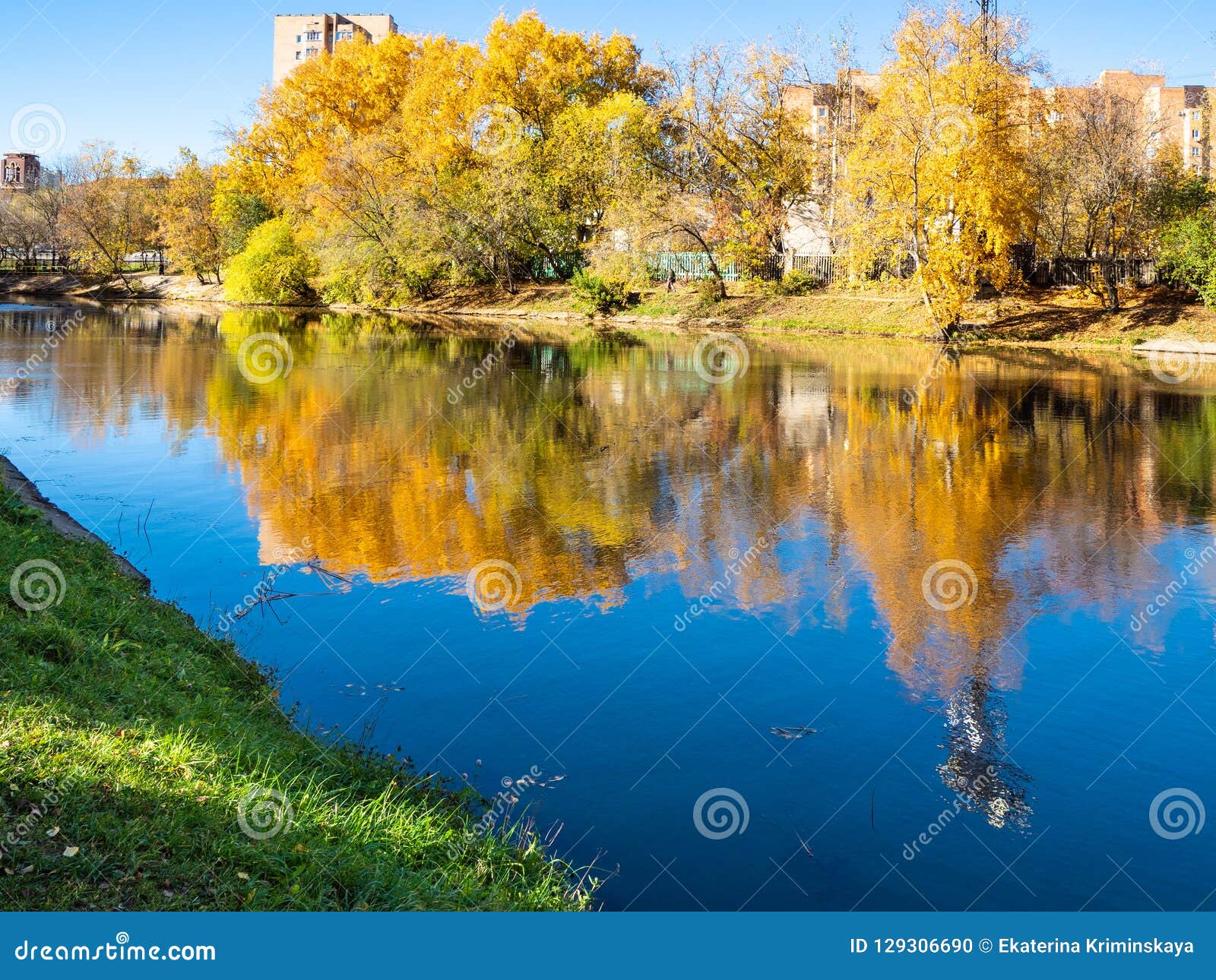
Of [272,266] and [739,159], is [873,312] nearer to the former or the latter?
[739,159]

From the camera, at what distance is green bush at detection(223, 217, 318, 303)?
7444 centimetres

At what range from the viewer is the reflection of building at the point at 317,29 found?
14962cm

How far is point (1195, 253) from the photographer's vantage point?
143 ft

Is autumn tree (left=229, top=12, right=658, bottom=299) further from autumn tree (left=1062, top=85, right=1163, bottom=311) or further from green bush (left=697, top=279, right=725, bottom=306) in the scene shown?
autumn tree (left=1062, top=85, right=1163, bottom=311)

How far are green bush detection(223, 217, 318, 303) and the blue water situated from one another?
49.7 metres

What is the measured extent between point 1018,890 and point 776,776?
76.7 inches

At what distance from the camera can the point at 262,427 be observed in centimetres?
2309

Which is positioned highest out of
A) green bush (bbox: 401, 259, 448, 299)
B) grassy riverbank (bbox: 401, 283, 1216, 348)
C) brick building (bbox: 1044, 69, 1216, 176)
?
brick building (bbox: 1044, 69, 1216, 176)

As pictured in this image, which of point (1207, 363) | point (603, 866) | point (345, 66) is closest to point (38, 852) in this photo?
point (603, 866)

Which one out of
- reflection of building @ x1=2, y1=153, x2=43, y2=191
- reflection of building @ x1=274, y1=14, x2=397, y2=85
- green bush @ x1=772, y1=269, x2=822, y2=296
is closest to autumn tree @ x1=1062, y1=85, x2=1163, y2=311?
green bush @ x1=772, y1=269, x2=822, y2=296

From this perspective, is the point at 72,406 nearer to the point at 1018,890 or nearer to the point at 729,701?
the point at 729,701

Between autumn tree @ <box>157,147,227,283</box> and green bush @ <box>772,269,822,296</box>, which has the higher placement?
autumn tree @ <box>157,147,227,283</box>

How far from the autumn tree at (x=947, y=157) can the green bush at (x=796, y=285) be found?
1219 cm

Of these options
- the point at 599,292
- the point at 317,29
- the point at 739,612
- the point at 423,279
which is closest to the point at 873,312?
the point at 599,292
